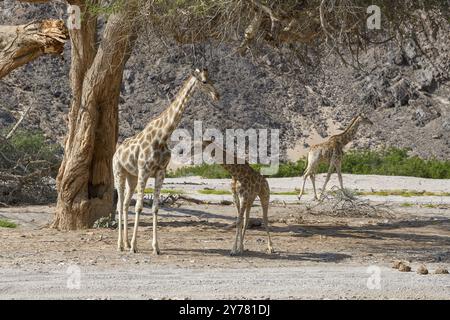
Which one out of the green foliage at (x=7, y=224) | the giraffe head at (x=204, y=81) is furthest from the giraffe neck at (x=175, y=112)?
the green foliage at (x=7, y=224)

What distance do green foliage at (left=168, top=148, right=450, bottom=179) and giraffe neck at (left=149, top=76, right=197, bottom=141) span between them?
20.9 metres

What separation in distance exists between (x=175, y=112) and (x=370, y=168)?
86.4 ft

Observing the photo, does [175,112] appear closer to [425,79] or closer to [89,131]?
[89,131]

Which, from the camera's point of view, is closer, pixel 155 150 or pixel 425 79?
pixel 155 150

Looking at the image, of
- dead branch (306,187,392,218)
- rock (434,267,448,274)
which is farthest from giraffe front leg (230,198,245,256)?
dead branch (306,187,392,218)

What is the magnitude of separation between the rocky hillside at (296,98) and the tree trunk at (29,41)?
101 ft

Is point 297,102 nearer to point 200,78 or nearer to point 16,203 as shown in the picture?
point 16,203

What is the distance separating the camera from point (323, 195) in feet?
71.3

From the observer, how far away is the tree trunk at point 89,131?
1667 cm

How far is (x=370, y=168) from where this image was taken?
1532 inches

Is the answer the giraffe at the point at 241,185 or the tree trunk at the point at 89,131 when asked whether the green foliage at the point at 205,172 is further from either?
the giraffe at the point at 241,185

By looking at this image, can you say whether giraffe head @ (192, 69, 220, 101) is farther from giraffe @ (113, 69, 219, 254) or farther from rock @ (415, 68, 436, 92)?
rock @ (415, 68, 436, 92)

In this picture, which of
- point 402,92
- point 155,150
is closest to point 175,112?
point 155,150
